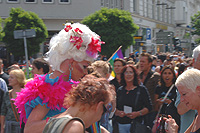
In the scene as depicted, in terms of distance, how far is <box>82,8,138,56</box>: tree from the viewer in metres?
23.5

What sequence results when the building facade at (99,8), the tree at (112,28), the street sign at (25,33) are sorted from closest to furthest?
1. the street sign at (25,33)
2. the tree at (112,28)
3. the building facade at (99,8)

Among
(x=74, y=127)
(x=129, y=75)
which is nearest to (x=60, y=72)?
(x=74, y=127)

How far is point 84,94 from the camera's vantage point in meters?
2.01

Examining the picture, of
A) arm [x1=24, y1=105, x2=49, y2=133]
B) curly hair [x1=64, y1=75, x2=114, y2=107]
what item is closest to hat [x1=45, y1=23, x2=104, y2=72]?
arm [x1=24, y1=105, x2=49, y2=133]

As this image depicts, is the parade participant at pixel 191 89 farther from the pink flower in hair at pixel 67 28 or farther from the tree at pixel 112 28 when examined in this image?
the tree at pixel 112 28

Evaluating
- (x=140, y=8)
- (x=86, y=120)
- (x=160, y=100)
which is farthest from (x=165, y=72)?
(x=140, y=8)

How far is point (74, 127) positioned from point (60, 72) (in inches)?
43.2

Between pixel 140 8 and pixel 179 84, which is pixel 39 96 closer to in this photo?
pixel 179 84

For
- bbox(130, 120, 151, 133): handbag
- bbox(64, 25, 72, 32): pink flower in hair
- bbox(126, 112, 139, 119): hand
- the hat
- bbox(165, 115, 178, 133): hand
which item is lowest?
bbox(130, 120, 151, 133): handbag

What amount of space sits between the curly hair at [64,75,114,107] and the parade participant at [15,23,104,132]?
607mm

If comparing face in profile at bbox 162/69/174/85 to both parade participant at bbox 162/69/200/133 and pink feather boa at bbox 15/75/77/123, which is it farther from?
pink feather boa at bbox 15/75/77/123

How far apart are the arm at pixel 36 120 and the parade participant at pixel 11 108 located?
9.22ft

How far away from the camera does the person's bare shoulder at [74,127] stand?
1839mm

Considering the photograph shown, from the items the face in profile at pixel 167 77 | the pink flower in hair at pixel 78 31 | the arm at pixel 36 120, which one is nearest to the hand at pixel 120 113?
the face in profile at pixel 167 77
